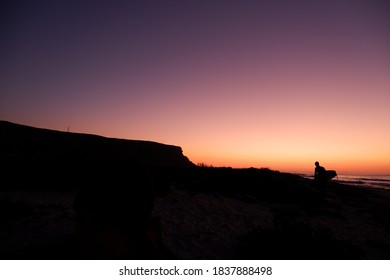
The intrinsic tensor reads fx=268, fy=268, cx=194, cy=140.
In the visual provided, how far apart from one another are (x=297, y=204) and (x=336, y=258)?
8264 millimetres

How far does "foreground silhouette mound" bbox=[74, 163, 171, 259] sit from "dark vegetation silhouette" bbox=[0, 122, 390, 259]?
2 centimetres


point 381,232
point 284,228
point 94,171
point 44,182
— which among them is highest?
point 94,171

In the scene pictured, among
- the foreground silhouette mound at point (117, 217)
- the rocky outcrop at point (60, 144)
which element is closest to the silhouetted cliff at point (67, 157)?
the rocky outcrop at point (60, 144)

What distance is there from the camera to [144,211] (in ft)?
19.4

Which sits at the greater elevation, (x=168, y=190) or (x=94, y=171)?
(x=94, y=171)

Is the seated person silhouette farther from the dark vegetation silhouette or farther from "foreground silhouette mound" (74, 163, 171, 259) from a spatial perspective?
"foreground silhouette mound" (74, 163, 171, 259)

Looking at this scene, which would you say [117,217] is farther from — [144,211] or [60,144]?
[60,144]

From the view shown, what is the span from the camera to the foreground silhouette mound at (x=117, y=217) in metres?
5.47

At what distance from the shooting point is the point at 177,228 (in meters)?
8.91

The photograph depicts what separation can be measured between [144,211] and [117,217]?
1.90 ft

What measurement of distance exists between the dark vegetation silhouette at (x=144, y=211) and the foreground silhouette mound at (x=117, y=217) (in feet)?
0.06

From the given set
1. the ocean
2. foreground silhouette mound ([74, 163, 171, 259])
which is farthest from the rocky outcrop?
the ocean

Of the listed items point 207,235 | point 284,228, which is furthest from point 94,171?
point 284,228
